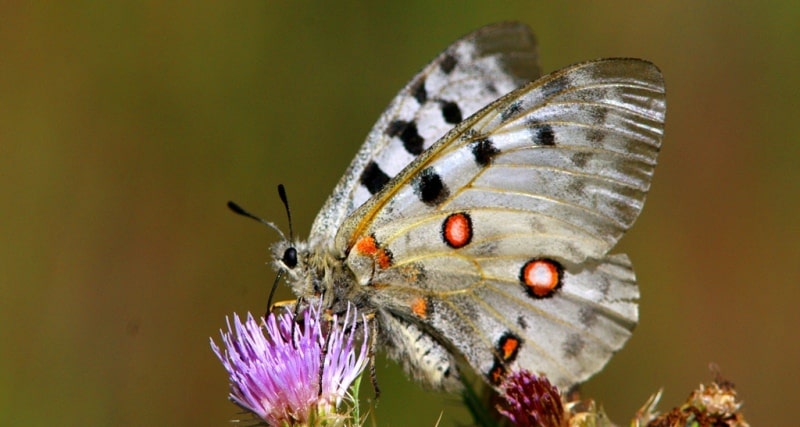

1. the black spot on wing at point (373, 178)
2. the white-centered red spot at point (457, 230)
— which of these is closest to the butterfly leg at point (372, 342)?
the white-centered red spot at point (457, 230)

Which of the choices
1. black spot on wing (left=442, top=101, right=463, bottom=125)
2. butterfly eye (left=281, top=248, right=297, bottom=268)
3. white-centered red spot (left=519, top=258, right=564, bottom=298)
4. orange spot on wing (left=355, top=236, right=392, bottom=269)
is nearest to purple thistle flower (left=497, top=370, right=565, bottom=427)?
white-centered red spot (left=519, top=258, right=564, bottom=298)

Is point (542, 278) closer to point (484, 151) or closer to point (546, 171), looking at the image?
point (546, 171)

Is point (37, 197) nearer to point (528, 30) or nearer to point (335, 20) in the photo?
point (335, 20)

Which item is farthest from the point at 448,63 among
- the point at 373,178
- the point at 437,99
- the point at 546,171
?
the point at 546,171

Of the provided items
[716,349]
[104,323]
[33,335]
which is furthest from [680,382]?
[33,335]

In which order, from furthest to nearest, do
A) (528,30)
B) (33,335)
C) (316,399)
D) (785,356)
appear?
(785,356) < (33,335) < (528,30) < (316,399)

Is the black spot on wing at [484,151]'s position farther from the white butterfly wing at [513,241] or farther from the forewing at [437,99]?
the forewing at [437,99]

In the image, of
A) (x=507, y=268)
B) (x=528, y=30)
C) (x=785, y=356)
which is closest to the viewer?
(x=507, y=268)
